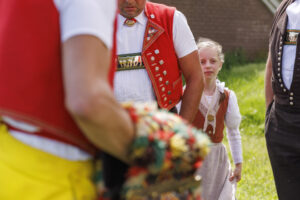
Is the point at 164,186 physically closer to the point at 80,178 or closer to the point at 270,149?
the point at 80,178

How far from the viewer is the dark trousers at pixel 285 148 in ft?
10.8

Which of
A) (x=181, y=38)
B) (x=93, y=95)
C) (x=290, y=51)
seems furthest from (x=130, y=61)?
(x=93, y=95)

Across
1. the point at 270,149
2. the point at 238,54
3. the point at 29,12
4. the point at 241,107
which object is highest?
the point at 29,12

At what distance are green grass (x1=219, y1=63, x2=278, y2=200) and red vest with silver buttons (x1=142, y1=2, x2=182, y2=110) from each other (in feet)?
7.99

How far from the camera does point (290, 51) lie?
3.26 metres

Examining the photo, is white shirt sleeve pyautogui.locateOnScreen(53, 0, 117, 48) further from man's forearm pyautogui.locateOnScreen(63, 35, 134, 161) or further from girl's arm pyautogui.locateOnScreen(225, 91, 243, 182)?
girl's arm pyautogui.locateOnScreen(225, 91, 243, 182)

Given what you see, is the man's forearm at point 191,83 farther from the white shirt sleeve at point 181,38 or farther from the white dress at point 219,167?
the white dress at point 219,167

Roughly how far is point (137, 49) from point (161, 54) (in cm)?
15

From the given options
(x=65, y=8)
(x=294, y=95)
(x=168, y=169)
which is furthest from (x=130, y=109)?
(x=294, y=95)

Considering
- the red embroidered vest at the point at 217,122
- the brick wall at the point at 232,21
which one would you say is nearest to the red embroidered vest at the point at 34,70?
the red embroidered vest at the point at 217,122

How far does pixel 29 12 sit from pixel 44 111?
12.0 inches

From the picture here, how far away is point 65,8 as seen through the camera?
1.42m

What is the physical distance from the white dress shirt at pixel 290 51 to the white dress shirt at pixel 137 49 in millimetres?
766

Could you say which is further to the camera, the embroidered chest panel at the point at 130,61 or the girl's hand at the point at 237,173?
the girl's hand at the point at 237,173
